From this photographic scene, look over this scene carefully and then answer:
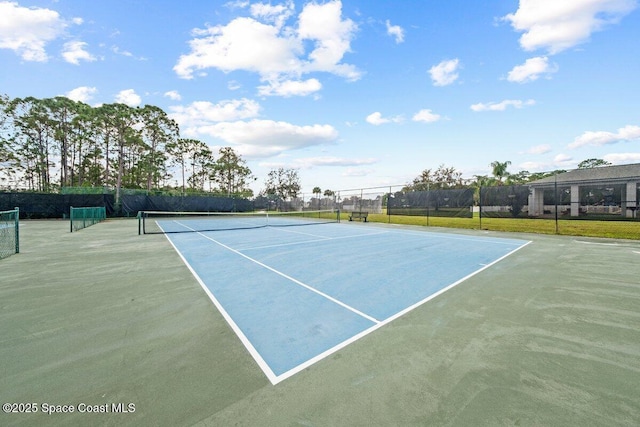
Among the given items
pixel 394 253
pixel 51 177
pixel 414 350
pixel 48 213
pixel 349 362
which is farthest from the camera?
pixel 51 177

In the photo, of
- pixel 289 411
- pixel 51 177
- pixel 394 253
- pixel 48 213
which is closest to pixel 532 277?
pixel 394 253

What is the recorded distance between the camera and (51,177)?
140 ft

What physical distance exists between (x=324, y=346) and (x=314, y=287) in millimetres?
2240

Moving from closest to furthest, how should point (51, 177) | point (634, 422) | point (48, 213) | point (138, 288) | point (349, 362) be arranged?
point (634, 422), point (349, 362), point (138, 288), point (48, 213), point (51, 177)

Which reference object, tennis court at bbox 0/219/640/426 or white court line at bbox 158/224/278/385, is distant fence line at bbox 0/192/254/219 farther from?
white court line at bbox 158/224/278/385

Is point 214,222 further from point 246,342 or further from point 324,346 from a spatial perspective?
point 324,346

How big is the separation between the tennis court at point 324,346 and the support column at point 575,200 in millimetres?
14225

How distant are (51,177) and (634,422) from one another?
60.0m

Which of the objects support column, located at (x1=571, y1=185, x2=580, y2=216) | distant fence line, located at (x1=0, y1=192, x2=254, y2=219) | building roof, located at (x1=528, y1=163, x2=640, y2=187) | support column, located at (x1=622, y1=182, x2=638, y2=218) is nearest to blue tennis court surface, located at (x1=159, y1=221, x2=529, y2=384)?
support column, located at (x1=622, y1=182, x2=638, y2=218)

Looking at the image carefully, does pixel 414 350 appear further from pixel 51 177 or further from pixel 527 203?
pixel 51 177

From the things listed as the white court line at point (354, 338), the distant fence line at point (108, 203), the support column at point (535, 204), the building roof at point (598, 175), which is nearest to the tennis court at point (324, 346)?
the white court line at point (354, 338)

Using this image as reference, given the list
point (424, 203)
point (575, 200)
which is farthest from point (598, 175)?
point (424, 203)

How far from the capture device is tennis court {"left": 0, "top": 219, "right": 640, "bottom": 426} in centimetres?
223

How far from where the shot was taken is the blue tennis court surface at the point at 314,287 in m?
3.38
